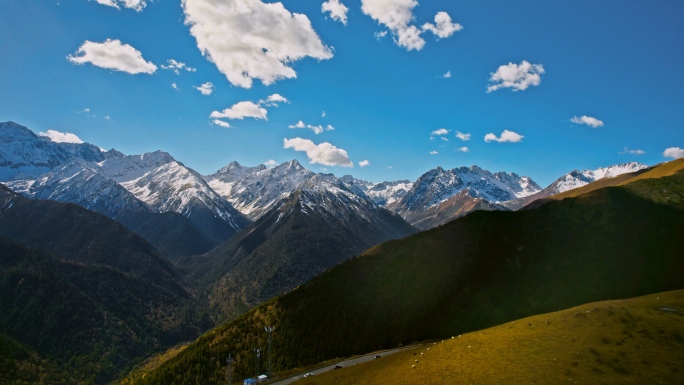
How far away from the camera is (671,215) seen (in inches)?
7165

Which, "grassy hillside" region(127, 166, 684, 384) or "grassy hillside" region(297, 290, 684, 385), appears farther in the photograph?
"grassy hillside" region(127, 166, 684, 384)

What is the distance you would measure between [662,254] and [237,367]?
192 metres

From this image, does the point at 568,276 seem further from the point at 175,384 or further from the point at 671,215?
the point at 175,384

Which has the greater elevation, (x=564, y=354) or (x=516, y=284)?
(x=516, y=284)

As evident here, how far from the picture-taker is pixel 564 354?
80.1 m

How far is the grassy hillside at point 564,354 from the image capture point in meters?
72.5

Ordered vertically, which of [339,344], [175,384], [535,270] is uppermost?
[535,270]

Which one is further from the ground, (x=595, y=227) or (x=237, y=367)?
(x=595, y=227)

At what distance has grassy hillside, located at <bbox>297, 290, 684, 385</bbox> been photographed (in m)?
72.5

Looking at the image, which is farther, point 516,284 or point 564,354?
point 516,284

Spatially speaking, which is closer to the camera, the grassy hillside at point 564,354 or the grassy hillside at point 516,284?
the grassy hillside at point 564,354

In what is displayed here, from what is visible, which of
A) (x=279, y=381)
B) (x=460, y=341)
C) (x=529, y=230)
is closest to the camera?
(x=460, y=341)

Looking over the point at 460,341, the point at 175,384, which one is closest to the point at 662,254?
the point at 460,341

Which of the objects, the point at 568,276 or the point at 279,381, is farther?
the point at 568,276
